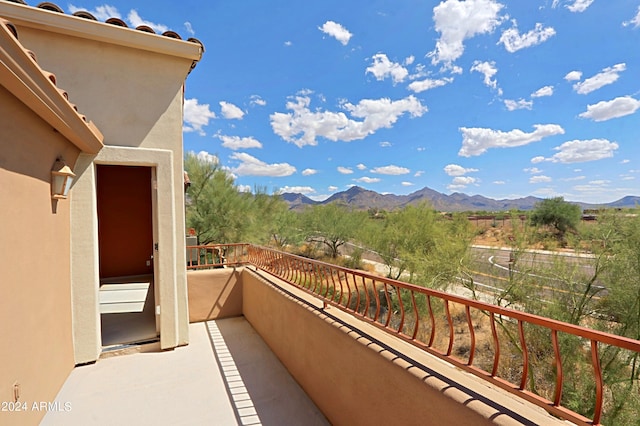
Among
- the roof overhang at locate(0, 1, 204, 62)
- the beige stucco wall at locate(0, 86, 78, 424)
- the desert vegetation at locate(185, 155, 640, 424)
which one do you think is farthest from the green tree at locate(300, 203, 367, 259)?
the beige stucco wall at locate(0, 86, 78, 424)

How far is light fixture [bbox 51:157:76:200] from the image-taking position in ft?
9.98

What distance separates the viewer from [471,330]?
5.48 ft

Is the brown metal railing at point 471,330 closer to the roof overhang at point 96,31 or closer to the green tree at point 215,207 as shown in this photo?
the roof overhang at point 96,31

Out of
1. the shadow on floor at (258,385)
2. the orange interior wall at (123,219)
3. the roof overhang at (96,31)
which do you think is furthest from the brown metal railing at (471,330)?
the roof overhang at (96,31)

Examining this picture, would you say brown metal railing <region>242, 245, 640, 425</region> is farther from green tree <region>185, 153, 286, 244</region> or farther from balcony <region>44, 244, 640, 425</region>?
green tree <region>185, 153, 286, 244</region>

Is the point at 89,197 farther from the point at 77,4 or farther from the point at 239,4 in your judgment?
the point at 239,4

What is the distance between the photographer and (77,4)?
4598mm

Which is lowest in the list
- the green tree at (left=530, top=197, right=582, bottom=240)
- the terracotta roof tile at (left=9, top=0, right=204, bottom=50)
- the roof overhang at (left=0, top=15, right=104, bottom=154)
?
the green tree at (left=530, top=197, right=582, bottom=240)

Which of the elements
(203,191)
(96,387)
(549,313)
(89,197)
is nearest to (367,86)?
(203,191)

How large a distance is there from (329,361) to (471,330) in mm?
1450

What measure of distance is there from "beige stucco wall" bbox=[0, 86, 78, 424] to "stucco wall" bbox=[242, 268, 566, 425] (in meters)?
2.40

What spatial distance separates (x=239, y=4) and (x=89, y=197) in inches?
248

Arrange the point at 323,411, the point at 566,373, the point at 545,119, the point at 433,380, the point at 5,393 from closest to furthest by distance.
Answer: the point at 433,380
the point at 5,393
the point at 323,411
the point at 566,373
the point at 545,119

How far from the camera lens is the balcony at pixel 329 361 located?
1.39m
